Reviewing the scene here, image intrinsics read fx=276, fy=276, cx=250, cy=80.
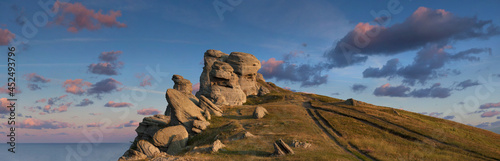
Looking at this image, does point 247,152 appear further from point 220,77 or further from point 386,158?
point 220,77

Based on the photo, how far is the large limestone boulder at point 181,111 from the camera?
50781mm

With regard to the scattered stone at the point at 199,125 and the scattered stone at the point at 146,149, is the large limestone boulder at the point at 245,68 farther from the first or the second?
the scattered stone at the point at 146,149

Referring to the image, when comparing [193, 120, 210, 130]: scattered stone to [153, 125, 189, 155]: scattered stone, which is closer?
[153, 125, 189, 155]: scattered stone

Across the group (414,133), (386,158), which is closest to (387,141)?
(414,133)

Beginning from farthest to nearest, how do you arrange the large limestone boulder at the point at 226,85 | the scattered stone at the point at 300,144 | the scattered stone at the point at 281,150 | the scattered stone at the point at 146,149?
the large limestone boulder at the point at 226,85, the scattered stone at the point at 146,149, the scattered stone at the point at 300,144, the scattered stone at the point at 281,150

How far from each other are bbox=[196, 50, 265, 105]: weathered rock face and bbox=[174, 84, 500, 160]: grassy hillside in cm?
3061

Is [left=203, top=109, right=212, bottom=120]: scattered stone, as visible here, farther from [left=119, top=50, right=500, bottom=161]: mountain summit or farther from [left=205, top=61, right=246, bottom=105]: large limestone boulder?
[left=205, top=61, right=246, bottom=105]: large limestone boulder

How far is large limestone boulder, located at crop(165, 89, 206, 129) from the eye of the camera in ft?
167

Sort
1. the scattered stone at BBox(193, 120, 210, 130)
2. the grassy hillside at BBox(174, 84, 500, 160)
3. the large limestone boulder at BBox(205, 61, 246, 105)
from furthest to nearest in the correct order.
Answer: the large limestone boulder at BBox(205, 61, 246, 105) → the scattered stone at BBox(193, 120, 210, 130) → the grassy hillside at BBox(174, 84, 500, 160)

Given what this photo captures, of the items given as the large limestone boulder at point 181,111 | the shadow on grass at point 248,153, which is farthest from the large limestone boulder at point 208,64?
the shadow on grass at point 248,153

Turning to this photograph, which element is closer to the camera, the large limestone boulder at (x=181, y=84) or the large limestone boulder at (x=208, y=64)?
the large limestone boulder at (x=181, y=84)

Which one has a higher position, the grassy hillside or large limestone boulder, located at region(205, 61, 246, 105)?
large limestone boulder, located at region(205, 61, 246, 105)

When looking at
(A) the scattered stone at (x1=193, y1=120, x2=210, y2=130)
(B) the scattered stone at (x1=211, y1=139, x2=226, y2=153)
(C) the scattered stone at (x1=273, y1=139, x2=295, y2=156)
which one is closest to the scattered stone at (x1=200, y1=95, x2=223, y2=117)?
(A) the scattered stone at (x1=193, y1=120, x2=210, y2=130)

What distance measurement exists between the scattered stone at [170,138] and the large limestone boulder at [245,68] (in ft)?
209
